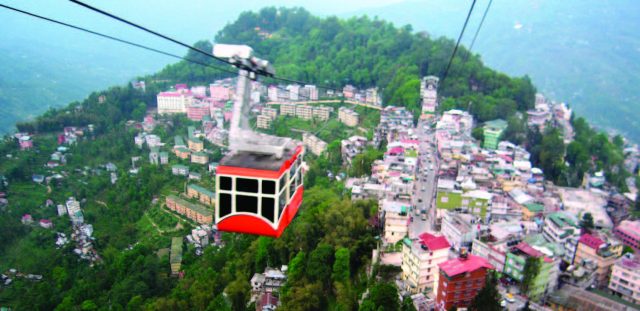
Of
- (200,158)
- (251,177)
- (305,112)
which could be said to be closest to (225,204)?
(251,177)

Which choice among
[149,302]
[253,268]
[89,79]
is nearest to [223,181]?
[253,268]

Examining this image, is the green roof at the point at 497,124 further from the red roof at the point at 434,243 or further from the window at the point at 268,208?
the window at the point at 268,208

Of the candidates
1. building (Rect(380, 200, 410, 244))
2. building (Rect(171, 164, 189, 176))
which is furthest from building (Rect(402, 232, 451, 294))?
building (Rect(171, 164, 189, 176))

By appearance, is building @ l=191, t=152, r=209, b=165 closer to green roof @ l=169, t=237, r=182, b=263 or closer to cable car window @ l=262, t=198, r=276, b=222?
green roof @ l=169, t=237, r=182, b=263

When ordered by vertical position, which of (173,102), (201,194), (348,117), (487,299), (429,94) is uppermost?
(429,94)

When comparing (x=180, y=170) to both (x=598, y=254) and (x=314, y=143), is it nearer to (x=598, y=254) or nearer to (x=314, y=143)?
(x=314, y=143)
